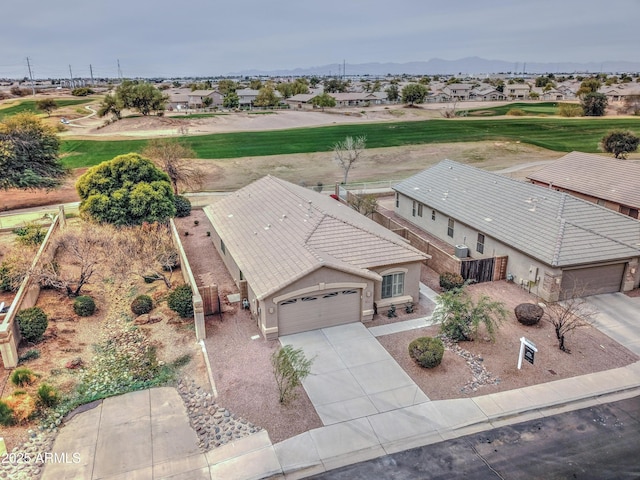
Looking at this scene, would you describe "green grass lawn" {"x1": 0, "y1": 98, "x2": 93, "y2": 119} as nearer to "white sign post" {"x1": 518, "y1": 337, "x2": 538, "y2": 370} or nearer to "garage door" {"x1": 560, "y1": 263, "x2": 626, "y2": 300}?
"garage door" {"x1": 560, "y1": 263, "x2": 626, "y2": 300}

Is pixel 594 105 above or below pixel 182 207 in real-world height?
above

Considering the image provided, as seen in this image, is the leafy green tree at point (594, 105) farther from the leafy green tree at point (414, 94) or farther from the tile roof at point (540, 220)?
the tile roof at point (540, 220)

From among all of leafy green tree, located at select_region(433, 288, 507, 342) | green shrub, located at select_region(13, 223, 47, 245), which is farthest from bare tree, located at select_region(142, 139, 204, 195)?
leafy green tree, located at select_region(433, 288, 507, 342)

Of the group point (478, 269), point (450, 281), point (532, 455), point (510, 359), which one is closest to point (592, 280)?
point (478, 269)

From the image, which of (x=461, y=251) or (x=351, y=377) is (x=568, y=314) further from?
(x=351, y=377)

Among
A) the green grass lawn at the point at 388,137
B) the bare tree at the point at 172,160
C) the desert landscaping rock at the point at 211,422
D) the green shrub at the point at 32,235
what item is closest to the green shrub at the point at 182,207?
the bare tree at the point at 172,160

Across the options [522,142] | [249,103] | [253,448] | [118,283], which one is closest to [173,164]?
[118,283]
